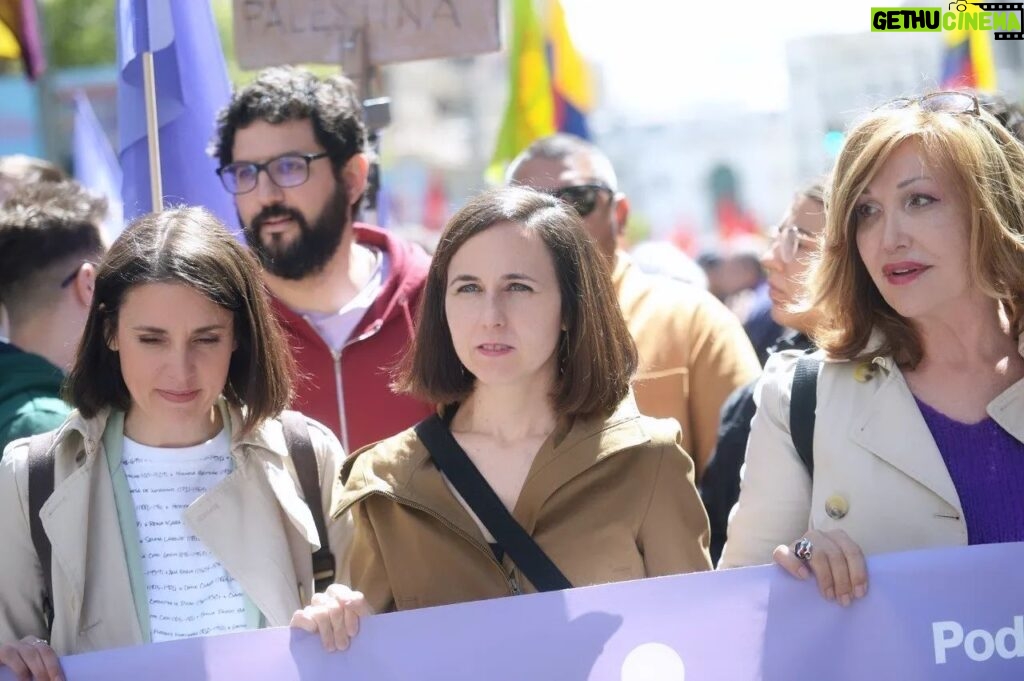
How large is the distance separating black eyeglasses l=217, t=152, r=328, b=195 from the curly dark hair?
0.24ft

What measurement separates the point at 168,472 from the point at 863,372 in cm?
152

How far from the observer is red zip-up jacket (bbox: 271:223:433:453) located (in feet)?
13.1

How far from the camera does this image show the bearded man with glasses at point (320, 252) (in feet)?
13.2

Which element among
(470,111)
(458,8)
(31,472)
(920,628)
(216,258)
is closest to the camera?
(920,628)

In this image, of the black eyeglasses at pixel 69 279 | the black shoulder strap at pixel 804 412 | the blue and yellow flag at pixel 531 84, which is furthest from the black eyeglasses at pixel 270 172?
the blue and yellow flag at pixel 531 84

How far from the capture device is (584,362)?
10.1 ft

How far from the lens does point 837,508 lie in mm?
2787

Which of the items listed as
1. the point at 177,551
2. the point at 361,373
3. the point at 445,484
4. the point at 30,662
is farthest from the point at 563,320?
the point at 30,662

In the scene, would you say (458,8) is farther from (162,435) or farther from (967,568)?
(967,568)

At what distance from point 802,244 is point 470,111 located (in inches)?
2470

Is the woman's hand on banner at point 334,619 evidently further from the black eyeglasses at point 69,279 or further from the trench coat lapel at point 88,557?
the black eyeglasses at point 69,279

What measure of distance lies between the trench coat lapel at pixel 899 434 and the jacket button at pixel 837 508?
122 millimetres

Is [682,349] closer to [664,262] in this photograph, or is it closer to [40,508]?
[40,508]

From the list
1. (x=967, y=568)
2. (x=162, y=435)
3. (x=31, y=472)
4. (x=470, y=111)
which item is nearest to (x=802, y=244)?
(x=967, y=568)
